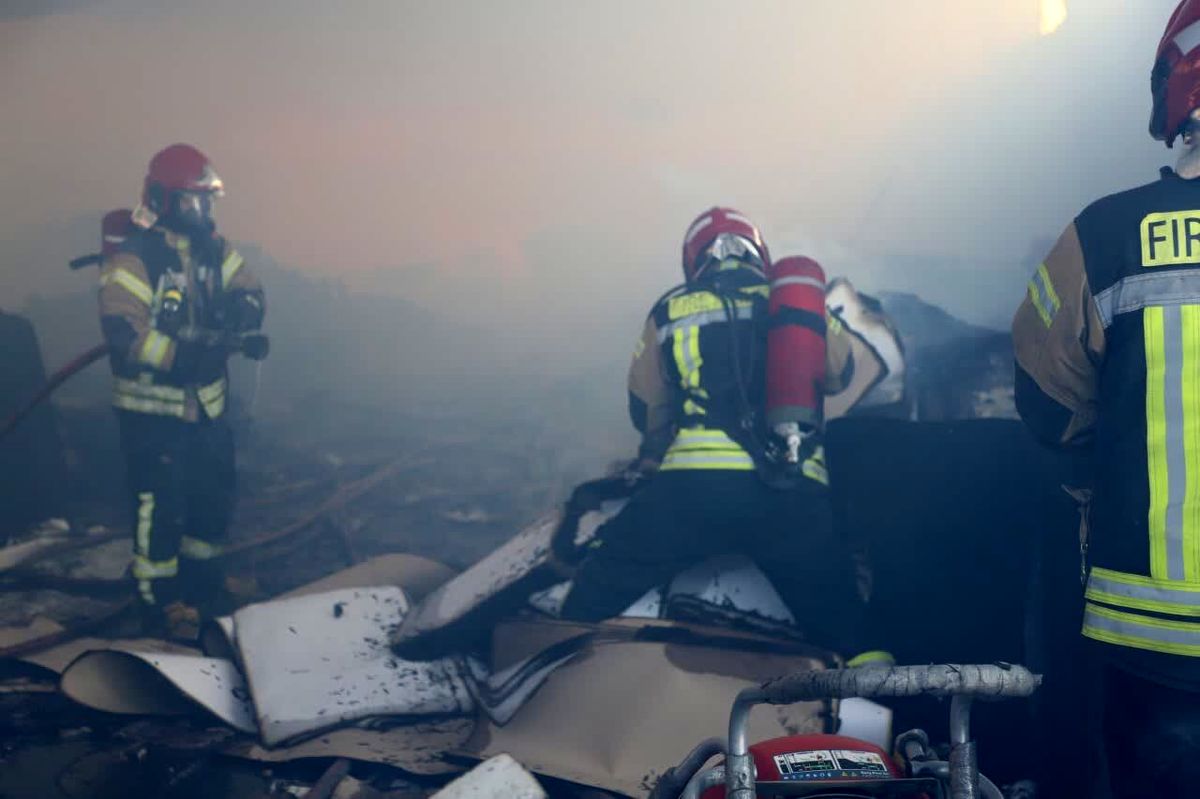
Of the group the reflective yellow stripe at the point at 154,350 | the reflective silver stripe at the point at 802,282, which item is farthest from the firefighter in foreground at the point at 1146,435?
the reflective yellow stripe at the point at 154,350

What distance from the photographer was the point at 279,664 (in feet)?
11.1

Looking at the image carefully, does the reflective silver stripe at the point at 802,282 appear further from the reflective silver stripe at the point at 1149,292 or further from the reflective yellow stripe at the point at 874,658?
the reflective silver stripe at the point at 1149,292

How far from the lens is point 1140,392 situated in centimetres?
165

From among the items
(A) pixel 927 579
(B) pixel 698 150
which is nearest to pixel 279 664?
(A) pixel 927 579

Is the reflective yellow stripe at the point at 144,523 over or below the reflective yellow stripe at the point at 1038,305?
below

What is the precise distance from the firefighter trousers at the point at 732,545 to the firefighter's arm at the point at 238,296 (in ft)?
8.59

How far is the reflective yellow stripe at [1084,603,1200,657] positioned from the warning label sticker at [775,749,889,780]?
53 centimetres

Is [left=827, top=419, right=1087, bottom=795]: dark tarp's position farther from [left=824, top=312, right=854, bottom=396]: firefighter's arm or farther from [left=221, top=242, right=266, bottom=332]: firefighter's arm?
[left=221, top=242, right=266, bottom=332]: firefighter's arm

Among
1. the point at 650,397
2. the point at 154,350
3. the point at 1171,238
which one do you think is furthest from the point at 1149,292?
the point at 154,350

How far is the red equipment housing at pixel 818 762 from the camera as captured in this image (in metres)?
1.41

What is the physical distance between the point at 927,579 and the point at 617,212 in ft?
16.5

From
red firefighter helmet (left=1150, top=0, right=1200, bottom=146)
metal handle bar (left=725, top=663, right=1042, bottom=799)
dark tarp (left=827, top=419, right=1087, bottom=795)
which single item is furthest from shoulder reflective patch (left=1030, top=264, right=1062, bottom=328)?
metal handle bar (left=725, top=663, right=1042, bottom=799)

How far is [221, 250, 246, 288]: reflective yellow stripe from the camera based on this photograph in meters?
4.79

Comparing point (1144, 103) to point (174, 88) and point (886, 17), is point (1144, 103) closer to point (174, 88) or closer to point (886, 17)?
point (886, 17)
